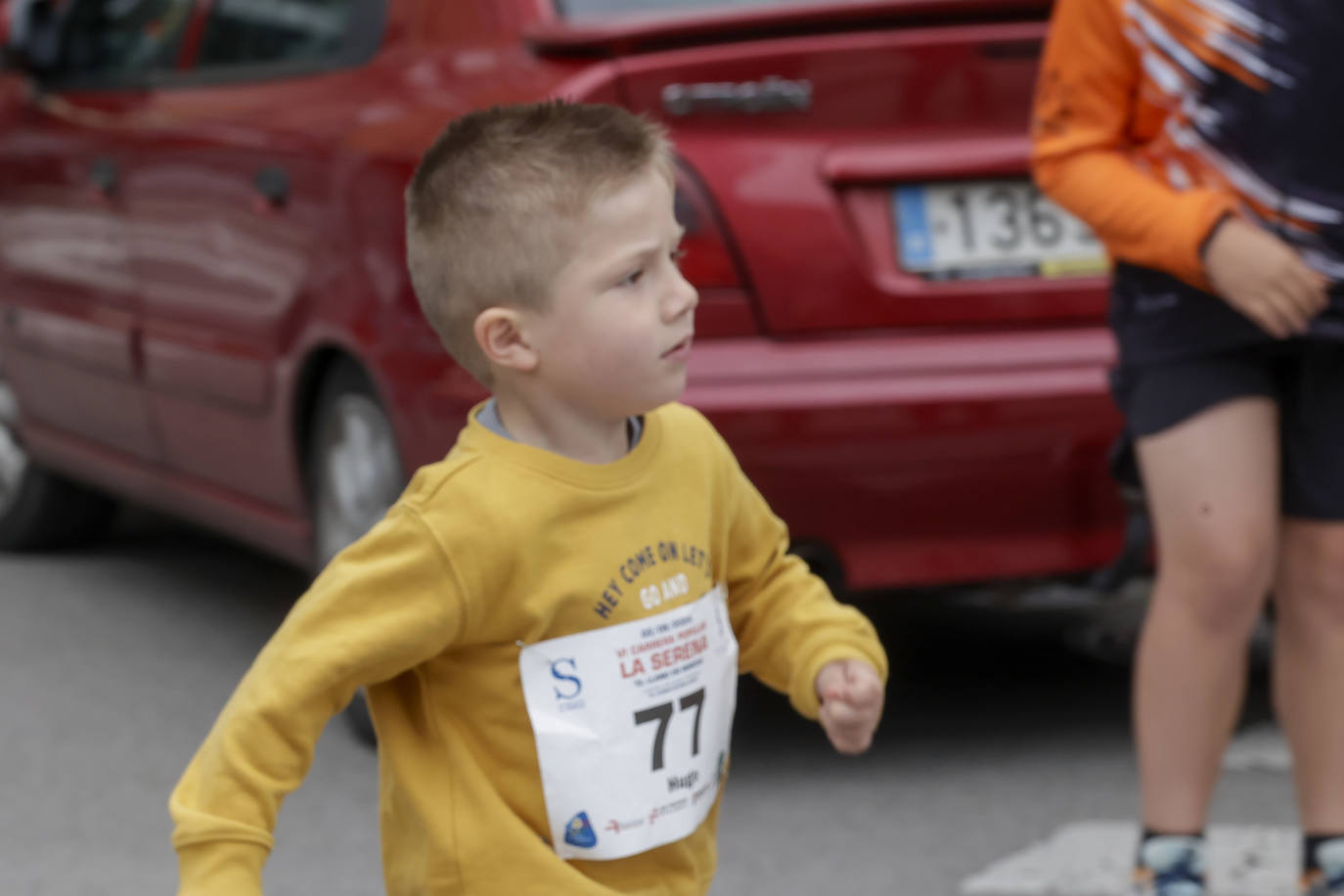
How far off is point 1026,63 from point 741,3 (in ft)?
1.63

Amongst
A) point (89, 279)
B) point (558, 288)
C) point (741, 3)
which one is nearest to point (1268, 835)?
point (741, 3)

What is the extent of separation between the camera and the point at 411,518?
200cm

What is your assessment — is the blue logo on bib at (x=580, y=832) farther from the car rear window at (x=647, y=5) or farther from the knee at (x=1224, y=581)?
the car rear window at (x=647, y=5)

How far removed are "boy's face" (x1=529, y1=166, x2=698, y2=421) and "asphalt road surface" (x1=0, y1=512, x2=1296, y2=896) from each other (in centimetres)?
167

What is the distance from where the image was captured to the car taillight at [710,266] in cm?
370

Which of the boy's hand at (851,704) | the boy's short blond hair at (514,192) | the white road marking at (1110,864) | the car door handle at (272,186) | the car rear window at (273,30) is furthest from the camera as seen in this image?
the car rear window at (273,30)

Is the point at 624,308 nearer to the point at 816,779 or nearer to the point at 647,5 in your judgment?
the point at 647,5

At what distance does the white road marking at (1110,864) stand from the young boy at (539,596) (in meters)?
1.43

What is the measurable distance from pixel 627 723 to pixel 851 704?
0.70 feet

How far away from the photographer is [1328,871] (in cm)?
323

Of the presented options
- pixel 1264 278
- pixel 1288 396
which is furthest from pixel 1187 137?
pixel 1288 396

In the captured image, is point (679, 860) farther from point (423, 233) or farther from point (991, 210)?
point (991, 210)

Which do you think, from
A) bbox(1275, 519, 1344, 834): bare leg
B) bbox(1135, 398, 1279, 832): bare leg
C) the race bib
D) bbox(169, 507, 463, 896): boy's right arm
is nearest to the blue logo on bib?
the race bib

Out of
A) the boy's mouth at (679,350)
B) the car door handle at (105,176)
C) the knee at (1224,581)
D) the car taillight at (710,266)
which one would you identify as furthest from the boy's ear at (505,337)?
the car door handle at (105,176)
